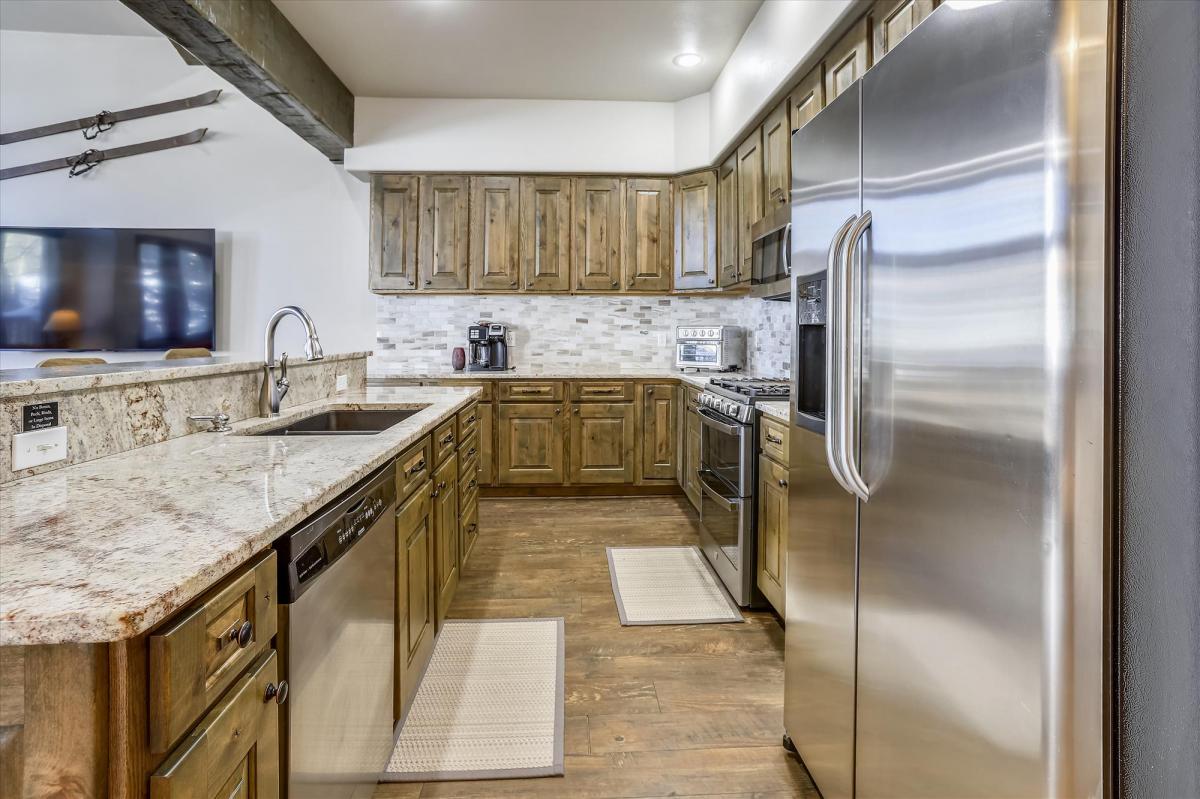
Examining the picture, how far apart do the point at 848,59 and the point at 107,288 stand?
200 inches

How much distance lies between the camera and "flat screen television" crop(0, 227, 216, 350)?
14.5 feet

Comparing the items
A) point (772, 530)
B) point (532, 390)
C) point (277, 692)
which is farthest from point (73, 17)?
point (772, 530)

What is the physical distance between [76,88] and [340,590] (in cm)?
552

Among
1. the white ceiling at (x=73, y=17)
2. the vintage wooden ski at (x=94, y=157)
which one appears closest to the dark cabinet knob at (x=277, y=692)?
the white ceiling at (x=73, y=17)

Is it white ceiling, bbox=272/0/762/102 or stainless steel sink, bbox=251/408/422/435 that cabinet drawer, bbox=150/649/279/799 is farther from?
white ceiling, bbox=272/0/762/102

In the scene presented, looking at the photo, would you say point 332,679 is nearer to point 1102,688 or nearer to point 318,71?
point 1102,688

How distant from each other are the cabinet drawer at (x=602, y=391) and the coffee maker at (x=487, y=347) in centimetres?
69

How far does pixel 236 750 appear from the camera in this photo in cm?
82

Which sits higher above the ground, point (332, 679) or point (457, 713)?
point (332, 679)

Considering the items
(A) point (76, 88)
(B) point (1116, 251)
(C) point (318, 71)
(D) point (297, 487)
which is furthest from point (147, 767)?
(A) point (76, 88)

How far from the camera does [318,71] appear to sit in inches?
153

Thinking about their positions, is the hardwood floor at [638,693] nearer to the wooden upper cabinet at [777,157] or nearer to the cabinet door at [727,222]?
the cabinet door at [727,222]

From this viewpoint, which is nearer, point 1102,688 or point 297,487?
point 1102,688

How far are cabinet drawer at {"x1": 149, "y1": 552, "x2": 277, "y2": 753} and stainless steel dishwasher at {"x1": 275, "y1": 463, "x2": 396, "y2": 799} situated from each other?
0.09 metres
